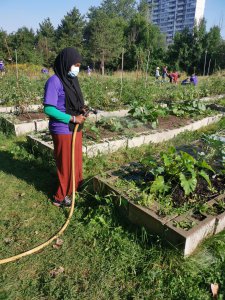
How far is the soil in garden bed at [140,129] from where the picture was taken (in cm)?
535

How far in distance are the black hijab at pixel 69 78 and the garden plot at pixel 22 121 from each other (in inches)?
126

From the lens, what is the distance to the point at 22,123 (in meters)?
6.23

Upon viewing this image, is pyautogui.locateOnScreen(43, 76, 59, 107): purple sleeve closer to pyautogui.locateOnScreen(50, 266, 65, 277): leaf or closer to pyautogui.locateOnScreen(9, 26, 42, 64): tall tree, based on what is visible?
pyautogui.locateOnScreen(50, 266, 65, 277): leaf

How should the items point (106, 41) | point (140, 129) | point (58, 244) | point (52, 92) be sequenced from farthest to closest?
point (106, 41)
point (140, 129)
point (52, 92)
point (58, 244)

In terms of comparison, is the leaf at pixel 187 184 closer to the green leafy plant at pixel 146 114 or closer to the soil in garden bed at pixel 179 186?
the soil in garden bed at pixel 179 186

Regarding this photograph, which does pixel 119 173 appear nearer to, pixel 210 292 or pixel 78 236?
pixel 78 236

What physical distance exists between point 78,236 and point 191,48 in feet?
113

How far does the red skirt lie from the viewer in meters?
3.31

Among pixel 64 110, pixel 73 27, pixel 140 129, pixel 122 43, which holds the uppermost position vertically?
pixel 73 27

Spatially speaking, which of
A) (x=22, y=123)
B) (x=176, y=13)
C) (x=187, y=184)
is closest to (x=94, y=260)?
(x=187, y=184)

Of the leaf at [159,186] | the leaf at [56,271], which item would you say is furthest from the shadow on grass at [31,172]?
the leaf at [159,186]

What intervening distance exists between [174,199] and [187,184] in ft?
0.78

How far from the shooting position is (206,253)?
8.62 ft

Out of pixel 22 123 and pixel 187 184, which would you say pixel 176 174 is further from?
pixel 22 123
